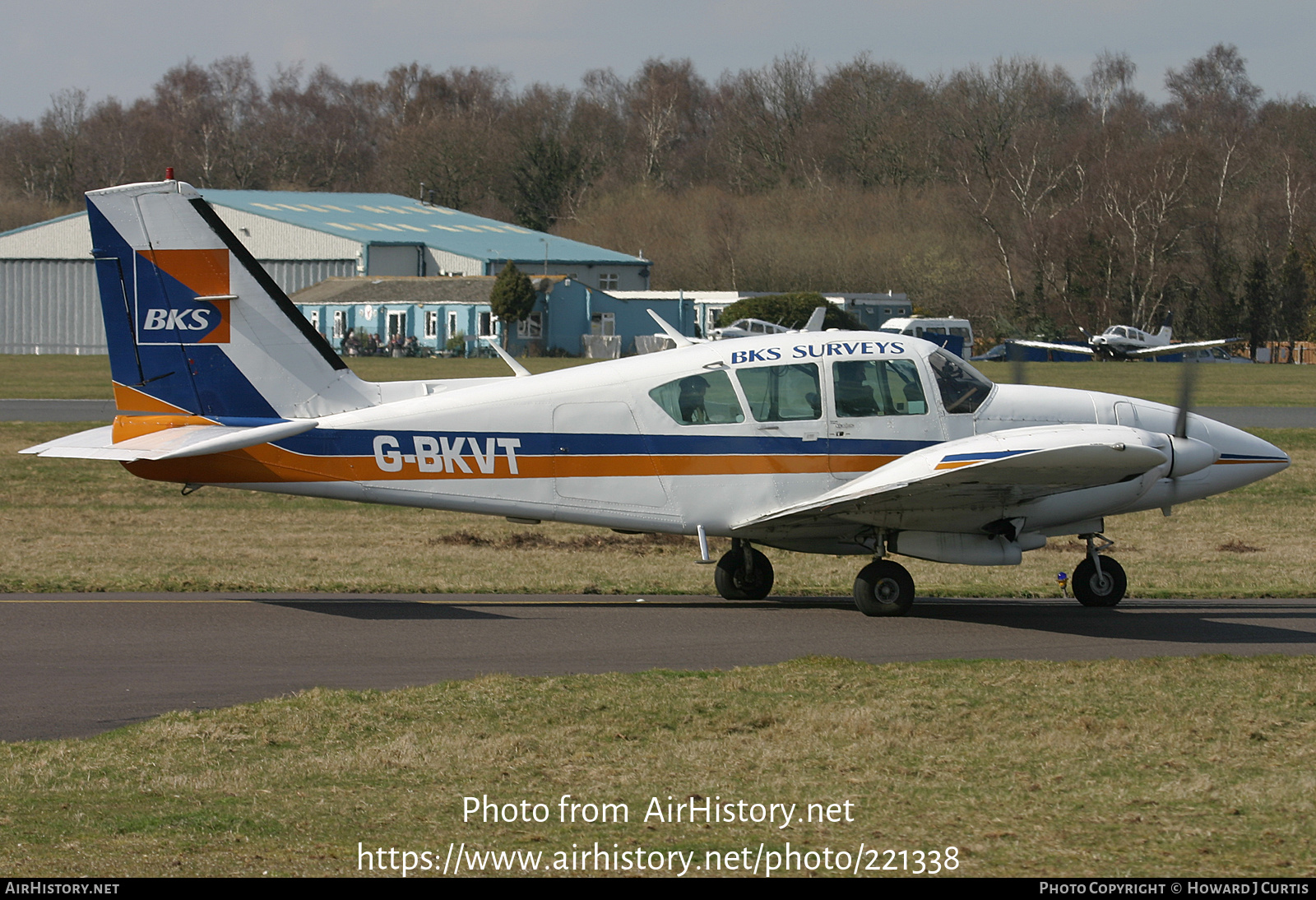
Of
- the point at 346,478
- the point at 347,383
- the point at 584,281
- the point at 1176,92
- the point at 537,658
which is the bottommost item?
the point at 537,658

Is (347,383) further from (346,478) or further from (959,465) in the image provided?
(959,465)

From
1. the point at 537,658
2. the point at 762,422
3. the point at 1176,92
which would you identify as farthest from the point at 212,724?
the point at 1176,92

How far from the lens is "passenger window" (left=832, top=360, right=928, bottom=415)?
1266 centimetres

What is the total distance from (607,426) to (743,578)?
220cm

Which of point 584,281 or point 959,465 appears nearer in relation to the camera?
point 959,465

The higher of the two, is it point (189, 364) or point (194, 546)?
point (189, 364)

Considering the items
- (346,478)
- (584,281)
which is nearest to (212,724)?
(346,478)

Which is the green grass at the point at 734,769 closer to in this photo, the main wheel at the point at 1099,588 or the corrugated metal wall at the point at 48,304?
the main wheel at the point at 1099,588

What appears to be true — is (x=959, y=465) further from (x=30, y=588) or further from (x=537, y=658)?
(x=30, y=588)

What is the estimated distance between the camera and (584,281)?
86.7 meters

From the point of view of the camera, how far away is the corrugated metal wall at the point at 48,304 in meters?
80.8
